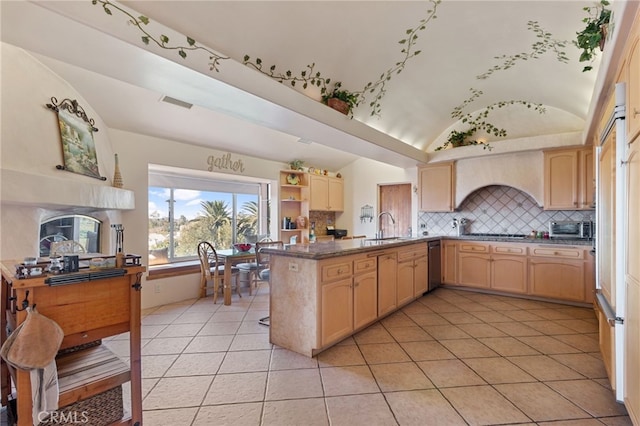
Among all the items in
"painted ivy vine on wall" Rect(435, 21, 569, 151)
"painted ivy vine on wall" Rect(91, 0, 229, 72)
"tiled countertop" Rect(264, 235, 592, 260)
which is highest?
"painted ivy vine on wall" Rect(435, 21, 569, 151)

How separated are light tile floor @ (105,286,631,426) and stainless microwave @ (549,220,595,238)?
1319mm

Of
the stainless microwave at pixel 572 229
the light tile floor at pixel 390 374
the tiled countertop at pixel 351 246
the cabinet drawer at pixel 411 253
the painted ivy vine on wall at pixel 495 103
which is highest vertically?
the painted ivy vine on wall at pixel 495 103

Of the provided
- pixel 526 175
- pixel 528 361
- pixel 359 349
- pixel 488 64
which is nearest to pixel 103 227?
pixel 359 349

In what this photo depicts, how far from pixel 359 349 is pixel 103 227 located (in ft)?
10.3

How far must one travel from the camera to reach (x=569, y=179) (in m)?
4.16

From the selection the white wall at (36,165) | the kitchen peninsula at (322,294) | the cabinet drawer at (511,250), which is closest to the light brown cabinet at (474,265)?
the cabinet drawer at (511,250)

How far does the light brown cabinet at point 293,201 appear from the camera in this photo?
5.78 m

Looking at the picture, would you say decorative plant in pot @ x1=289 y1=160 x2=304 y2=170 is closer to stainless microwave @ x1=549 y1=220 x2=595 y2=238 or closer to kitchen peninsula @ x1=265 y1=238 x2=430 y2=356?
kitchen peninsula @ x1=265 y1=238 x2=430 y2=356

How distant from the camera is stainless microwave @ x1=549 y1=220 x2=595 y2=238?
418cm

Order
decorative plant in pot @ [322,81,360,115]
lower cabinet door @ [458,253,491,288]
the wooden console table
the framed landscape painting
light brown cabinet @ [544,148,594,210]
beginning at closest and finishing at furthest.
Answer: the wooden console table < the framed landscape painting < decorative plant in pot @ [322,81,360,115] < light brown cabinet @ [544,148,594,210] < lower cabinet door @ [458,253,491,288]

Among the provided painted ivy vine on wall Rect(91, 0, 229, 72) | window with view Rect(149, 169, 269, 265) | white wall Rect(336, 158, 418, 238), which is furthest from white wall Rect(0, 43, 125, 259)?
white wall Rect(336, 158, 418, 238)

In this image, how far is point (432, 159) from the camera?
17.3 ft

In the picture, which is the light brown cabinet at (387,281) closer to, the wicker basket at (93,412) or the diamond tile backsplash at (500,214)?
the diamond tile backsplash at (500,214)

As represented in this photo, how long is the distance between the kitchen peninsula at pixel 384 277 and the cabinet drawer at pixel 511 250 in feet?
0.04
